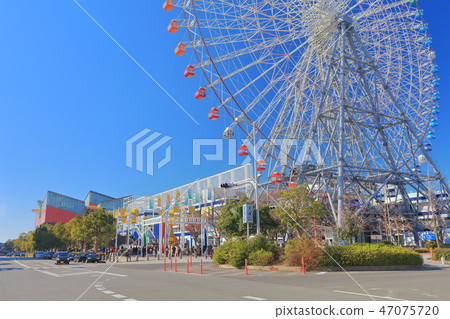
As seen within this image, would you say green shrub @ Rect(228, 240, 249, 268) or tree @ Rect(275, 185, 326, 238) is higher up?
tree @ Rect(275, 185, 326, 238)

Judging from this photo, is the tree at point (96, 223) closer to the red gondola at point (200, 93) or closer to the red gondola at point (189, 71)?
the red gondola at point (200, 93)

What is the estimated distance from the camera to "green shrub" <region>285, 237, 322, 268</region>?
18922mm

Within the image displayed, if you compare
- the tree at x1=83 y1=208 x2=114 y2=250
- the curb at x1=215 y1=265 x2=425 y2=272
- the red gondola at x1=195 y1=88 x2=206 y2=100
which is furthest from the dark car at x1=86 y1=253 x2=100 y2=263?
the curb at x1=215 y1=265 x2=425 y2=272

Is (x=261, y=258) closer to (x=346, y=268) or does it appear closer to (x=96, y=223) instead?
(x=346, y=268)

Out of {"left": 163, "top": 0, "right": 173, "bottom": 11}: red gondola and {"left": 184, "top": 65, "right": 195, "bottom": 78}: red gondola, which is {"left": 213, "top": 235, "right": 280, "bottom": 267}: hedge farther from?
{"left": 163, "top": 0, "right": 173, "bottom": 11}: red gondola

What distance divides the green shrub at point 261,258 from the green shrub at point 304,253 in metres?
1.02

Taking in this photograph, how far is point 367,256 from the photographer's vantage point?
19.8 metres

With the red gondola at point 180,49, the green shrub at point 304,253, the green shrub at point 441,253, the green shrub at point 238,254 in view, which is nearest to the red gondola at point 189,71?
the red gondola at point 180,49

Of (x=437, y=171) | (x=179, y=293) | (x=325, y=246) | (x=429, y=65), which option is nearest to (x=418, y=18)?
(x=429, y=65)

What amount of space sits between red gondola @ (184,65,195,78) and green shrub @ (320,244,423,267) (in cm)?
1663

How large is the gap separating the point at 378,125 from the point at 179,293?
31.6 m

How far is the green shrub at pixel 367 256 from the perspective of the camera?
63.3 feet

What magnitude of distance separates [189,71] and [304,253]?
1645cm

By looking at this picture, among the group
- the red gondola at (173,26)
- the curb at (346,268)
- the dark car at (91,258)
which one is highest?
the red gondola at (173,26)
